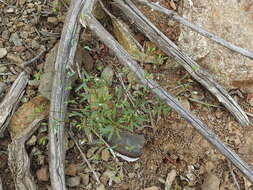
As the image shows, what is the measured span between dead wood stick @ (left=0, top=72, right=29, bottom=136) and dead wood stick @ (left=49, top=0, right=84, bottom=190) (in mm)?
342

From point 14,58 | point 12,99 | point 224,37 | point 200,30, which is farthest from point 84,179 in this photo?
point 224,37

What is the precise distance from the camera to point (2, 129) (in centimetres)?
291

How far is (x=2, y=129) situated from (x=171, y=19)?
1578 mm

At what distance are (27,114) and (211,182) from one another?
1.49m

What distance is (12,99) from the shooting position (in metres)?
3.00

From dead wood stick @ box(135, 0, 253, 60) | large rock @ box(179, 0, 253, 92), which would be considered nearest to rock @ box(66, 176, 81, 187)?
large rock @ box(179, 0, 253, 92)

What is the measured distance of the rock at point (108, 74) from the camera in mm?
3137

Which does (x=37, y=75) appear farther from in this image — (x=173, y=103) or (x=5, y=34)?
(x=173, y=103)

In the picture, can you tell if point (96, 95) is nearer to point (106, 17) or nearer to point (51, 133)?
point (51, 133)

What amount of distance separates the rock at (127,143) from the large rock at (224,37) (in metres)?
0.82


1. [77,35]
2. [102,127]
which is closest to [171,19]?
[77,35]

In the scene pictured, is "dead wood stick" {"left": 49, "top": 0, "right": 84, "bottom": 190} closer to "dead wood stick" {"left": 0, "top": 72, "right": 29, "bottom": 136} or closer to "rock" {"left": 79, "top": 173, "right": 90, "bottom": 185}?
"rock" {"left": 79, "top": 173, "right": 90, "bottom": 185}

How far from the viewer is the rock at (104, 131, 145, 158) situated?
2.98 meters

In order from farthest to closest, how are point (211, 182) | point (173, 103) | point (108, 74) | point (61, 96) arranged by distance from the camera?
point (108, 74), point (211, 182), point (61, 96), point (173, 103)
